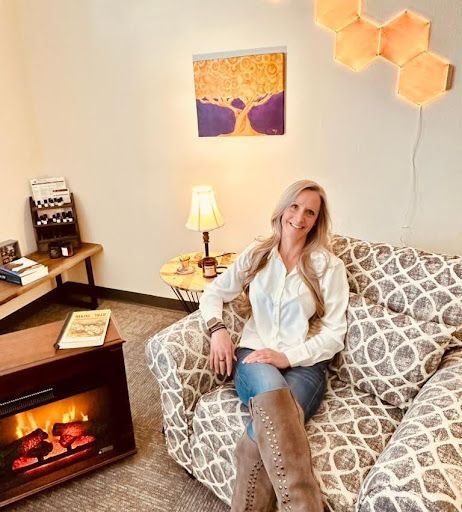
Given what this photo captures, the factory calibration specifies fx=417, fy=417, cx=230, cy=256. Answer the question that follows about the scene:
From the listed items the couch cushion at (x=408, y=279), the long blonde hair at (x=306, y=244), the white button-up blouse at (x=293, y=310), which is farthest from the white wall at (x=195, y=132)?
the white button-up blouse at (x=293, y=310)

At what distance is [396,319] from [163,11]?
6.93 ft

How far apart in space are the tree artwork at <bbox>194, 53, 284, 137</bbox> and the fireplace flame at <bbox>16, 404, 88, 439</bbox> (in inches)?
66.7

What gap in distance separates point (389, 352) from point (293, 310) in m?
0.37

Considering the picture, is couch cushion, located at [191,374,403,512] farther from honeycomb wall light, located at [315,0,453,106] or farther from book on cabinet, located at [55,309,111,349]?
honeycomb wall light, located at [315,0,453,106]

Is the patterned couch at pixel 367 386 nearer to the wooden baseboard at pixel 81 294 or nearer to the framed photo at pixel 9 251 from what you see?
the wooden baseboard at pixel 81 294

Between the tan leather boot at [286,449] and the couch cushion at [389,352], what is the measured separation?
0.35 m

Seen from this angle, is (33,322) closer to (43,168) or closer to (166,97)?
(43,168)

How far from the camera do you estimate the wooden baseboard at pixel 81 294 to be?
2979 mm

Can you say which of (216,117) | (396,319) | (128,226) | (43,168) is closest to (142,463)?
(396,319)

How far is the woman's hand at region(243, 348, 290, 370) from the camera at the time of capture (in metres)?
1.52

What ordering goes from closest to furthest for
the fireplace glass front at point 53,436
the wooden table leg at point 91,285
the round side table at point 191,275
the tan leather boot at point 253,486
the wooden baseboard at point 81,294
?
the tan leather boot at point 253,486
the fireplace glass front at point 53,436
the round side table at point 191,275
the wooden baseboard at point 81,294
the wooden table leg at point 91,285

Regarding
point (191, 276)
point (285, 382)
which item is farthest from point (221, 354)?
point (191, 276)

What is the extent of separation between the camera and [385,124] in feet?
6.93

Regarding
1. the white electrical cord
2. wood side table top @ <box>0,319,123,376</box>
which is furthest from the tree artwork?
wood side table top @ <box>0,319,123,376</box>
